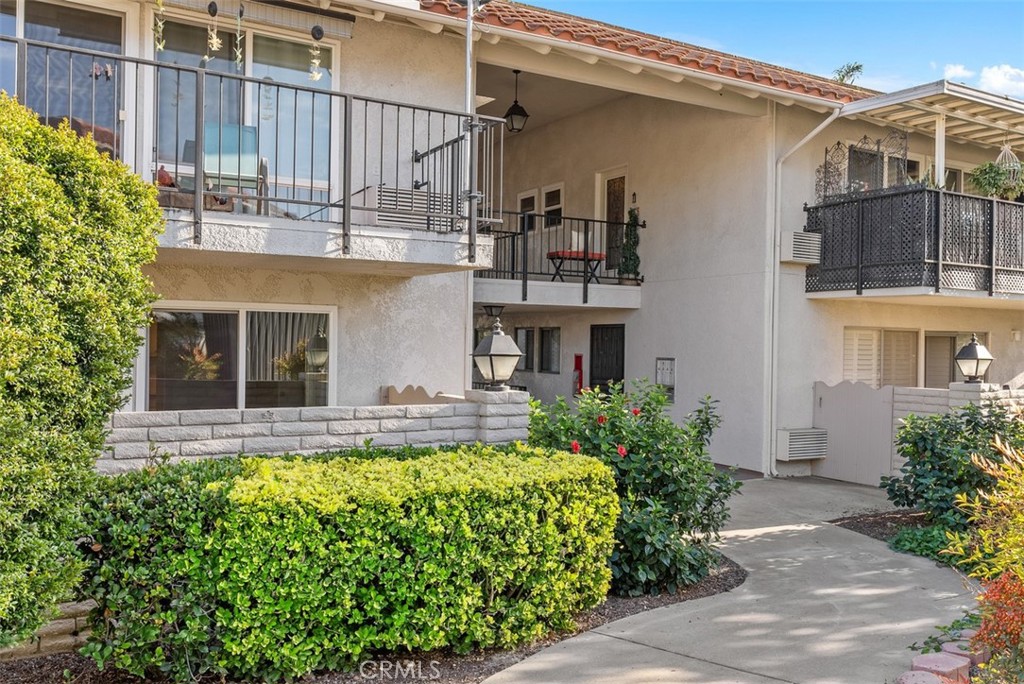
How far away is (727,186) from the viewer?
12812 mm

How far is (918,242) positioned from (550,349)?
7132 millimetres

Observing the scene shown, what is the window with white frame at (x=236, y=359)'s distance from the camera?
27.1ft

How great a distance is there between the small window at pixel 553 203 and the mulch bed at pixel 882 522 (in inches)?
340

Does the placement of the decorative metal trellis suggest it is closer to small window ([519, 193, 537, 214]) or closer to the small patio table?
the small patio table

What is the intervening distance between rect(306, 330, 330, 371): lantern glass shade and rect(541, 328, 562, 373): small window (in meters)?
7.55

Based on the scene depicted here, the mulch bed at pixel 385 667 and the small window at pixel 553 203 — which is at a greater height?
the small window at pixel 553 203

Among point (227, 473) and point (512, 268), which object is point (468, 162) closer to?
point (227, 473)

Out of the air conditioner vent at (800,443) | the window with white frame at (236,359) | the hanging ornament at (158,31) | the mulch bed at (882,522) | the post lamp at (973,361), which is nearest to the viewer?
the hanging ornament at (158,31)

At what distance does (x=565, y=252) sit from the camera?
44.7ft

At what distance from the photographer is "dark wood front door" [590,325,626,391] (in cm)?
1462

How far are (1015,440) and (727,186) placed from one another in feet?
19.4

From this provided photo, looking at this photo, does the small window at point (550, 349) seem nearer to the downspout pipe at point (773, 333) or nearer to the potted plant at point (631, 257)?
the potted plant at point (631, 257)

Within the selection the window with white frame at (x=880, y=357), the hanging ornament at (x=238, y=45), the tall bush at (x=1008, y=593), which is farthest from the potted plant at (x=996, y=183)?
the hanging ornament at (x=238, y=45)

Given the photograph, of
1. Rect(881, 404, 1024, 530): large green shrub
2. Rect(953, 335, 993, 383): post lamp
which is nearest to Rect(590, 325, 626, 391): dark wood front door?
Rect(953, 335, 993, 383): post lamp
